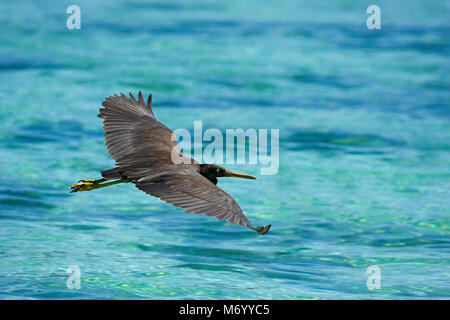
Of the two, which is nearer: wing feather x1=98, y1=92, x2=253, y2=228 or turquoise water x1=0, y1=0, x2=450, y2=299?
wing feather x1=98, y1=92, x2=253, y2=228

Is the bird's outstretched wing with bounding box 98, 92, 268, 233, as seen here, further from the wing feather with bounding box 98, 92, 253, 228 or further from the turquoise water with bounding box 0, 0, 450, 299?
the turquoise water with bounding box 0, 0, 450, 299

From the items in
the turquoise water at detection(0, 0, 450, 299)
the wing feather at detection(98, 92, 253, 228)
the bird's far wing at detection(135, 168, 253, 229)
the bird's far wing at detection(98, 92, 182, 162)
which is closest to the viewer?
the bird's far wing at detection(135, 168, 253, 229)

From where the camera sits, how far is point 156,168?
650cm

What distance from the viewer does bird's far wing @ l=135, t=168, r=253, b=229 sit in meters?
5.56

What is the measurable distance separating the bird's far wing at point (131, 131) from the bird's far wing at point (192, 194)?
2.06 ft

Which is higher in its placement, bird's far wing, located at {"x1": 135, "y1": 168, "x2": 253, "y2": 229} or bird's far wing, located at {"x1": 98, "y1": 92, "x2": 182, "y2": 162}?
bird's far wing, located at {"x1": 98, "y1": 92, "x2": 182, "y2": 162}

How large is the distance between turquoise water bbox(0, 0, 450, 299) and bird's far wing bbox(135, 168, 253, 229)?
123cm

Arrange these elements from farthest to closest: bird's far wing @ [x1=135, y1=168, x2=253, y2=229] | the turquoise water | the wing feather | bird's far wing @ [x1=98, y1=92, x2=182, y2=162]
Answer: the turquoise water < bird's far wing @ [x1=98, y1=92, x2=182, y2=162] < the wing feather < bird's far wing @ [x1=135, y1=168, x2=253, y2=229]

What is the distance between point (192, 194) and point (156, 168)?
2.32 ft

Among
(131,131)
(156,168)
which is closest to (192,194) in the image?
(156,168)

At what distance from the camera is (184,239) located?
8.49 metres

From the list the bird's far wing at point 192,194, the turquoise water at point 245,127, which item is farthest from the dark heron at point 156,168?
the turquoise water at point 245,127

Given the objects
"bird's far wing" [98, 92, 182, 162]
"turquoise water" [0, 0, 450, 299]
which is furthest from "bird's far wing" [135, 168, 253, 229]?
"turquoise water" [0, 0, 450, 299]
